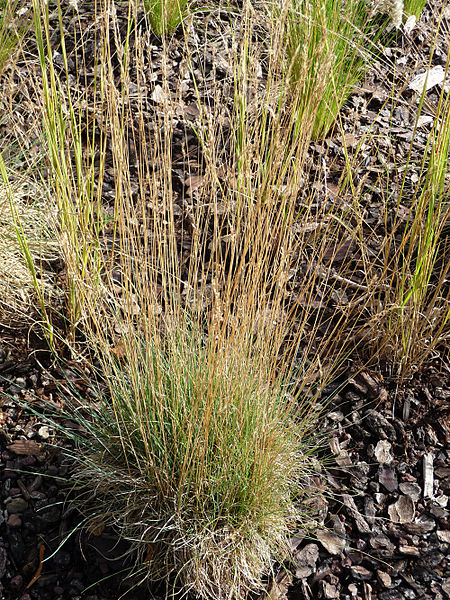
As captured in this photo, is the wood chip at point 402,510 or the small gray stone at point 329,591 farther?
the wood chip at point 402,510

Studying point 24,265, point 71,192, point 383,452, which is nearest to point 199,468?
point 383,452

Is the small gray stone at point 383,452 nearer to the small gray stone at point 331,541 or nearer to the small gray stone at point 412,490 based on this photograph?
the small gray stone at point 412,490

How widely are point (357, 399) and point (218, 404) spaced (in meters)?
0.67

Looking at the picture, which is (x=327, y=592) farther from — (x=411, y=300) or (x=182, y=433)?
(x=411, y=300)

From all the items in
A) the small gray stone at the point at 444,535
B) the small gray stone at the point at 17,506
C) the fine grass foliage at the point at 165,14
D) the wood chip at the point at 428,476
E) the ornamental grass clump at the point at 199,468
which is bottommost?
the small gray stone at the point at 17,506

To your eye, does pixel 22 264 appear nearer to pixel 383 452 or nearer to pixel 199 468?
pixel 199 468

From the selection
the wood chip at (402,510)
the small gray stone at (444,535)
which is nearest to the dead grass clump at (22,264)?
the wood chip at (402,510)

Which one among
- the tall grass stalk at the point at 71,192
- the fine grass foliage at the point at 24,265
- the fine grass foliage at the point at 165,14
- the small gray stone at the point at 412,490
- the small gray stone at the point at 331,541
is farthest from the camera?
the fine grass foliage at the point at 165,14

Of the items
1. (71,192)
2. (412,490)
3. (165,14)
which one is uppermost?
(165,14)

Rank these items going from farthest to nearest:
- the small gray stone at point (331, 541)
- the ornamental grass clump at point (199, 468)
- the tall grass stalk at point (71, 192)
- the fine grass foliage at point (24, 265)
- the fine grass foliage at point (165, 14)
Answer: the fine grass foliage at point (165, 14) < the fine grass foliage at point (24, 265) < the small gray stone at point (331, 541) < the tall grass stalk at point (71, 192) < the ornamental grass clump at point (199, 468)

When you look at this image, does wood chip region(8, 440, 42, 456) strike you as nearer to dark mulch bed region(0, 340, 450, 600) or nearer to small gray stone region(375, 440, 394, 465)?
dark mulch bed region(0, 340, 450, 600)

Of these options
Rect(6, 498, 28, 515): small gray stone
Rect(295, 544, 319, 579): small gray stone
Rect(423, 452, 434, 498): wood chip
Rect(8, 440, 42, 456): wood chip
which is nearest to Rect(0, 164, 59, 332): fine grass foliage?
Rect(8, 440, 42, 456): wood chip

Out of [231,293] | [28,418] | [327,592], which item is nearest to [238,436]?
[231,293]

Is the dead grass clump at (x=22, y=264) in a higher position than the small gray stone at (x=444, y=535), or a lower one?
higher
